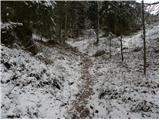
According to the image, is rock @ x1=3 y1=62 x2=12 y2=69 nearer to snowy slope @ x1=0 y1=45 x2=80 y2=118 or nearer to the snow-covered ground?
snowy slope @ x1=0 y1=45 x2=80 y2=118

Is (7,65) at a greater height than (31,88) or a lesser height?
greater

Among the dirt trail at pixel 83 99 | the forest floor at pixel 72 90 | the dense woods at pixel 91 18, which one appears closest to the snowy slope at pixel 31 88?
the forest floor at pixel 72 90

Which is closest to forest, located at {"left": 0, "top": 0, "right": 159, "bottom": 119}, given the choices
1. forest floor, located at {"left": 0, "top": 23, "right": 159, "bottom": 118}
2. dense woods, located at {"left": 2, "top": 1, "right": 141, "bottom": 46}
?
forest floor, located at {"left": 0, "top": 23, "right": 159, "bottom": 118}

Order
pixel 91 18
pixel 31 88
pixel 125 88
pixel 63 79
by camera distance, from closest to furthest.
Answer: pixel 31 88
pixel 125 88
pixel 63 79
pixel 91 18

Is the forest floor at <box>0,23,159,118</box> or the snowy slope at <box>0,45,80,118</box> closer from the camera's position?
the snowy slope at <box>0,45,80,118</box>

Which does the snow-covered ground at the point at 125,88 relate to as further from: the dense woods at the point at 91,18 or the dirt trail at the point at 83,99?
the dense woods at the point at 91,18

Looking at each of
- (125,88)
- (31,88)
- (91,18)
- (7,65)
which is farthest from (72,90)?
(91,18)

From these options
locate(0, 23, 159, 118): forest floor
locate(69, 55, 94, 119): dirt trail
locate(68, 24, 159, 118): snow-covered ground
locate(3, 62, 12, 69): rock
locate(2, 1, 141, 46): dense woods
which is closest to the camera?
locate(0, 23, 159, 118): forest floor

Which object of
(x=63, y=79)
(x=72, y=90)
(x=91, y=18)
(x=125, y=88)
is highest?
(x=91, y=18)

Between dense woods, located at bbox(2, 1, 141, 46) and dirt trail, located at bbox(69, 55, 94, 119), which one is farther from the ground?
dense woods, located at bbox(2, 1, 141, 46)

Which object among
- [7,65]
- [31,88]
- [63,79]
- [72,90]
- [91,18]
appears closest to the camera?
[31,88]

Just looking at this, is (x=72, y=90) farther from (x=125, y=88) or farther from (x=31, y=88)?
(x=125, y=88)

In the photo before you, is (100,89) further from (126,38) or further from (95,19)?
(95,19)

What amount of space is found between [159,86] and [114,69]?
21.8 ft
